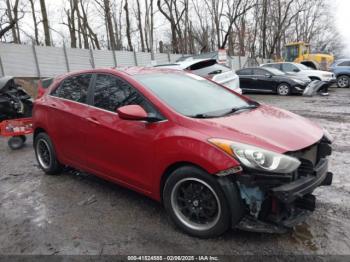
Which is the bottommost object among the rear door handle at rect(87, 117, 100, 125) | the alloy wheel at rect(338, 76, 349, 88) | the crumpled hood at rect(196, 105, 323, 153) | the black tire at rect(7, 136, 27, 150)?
the alloy wheel at rect(338, 76, 349, 88)

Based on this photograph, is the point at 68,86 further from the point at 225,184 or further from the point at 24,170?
the point at 225,184

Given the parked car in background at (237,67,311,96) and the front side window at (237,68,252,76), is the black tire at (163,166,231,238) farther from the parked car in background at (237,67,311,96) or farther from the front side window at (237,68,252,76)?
the front side window at (237,68,252,76)

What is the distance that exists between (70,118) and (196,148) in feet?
7.05

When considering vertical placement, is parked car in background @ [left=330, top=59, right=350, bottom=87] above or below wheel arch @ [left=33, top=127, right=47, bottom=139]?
below

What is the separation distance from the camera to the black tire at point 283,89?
1606cm

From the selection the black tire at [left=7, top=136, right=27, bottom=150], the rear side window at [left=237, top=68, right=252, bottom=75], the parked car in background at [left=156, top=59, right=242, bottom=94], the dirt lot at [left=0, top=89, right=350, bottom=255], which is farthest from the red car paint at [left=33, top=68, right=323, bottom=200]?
the rear side window at [left=237, top=68, right=252, bottom=75]

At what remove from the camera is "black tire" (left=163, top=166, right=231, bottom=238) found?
2959 millimetres

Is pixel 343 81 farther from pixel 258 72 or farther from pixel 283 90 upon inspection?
pixel 258 72

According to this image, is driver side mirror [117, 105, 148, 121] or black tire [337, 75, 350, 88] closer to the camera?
driver side mirror [117, 105, 148, 121]

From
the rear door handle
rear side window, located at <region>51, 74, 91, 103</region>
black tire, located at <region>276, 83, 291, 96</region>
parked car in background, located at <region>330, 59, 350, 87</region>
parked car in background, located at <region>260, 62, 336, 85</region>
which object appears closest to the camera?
the rear door handle

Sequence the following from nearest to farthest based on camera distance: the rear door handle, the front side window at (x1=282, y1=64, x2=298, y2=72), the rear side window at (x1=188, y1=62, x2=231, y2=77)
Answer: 1. the rear door handle
2. the rear side window at (x1=188, y1=62, x2=231, y2=77)
3. the front side window at (x1=282, y1=64, x2=298, y2=72)

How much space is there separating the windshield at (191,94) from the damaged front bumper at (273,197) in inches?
36.4

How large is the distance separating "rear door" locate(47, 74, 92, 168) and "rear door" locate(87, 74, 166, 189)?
190 mm

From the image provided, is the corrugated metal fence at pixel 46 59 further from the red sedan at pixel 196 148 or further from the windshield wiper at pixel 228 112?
the windshield wiper at pixel 228 112
